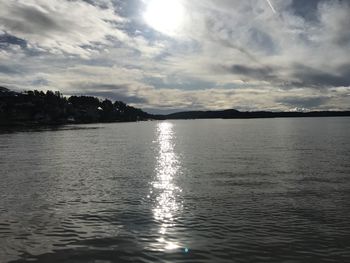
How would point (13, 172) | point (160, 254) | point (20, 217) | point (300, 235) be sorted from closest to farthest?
point (160, 254) < point (300, 235) < point (20, 217) < point (13, 172)

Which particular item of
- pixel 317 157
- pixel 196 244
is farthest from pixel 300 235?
pixel 317 157

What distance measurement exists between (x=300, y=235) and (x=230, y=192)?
12225mm

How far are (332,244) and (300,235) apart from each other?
75.1 inches

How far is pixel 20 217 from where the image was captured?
24562mm

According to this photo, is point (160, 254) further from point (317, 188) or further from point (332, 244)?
point (317, 188)

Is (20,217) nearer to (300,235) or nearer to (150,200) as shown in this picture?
(150,200)

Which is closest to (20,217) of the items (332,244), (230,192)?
(230,192)

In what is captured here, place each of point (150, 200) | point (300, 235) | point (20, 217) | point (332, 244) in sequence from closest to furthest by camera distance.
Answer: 1. point (332, 244)
2. point (300, 235)
3. point (20, 217)
4. point (150, 200)

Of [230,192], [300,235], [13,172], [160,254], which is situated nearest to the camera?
[160,254]

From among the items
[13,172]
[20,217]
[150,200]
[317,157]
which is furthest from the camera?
[317,157]

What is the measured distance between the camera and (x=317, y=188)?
34344 millimetres

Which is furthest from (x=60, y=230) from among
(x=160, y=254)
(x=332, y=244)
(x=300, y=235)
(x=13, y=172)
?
(x=13, y=172)

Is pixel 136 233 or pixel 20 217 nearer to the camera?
pixel 136 233

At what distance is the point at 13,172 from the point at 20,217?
2297 centimetres
